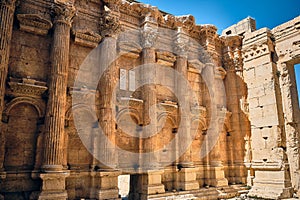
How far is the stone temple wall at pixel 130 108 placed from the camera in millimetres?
8672

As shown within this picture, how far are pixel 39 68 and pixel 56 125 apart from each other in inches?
92.0

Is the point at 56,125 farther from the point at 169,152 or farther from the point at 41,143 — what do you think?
the point at 169,152

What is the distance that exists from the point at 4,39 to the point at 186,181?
367 inches

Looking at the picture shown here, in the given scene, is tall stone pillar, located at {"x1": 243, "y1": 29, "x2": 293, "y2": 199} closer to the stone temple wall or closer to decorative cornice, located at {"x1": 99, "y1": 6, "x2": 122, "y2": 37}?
the stone temple wall

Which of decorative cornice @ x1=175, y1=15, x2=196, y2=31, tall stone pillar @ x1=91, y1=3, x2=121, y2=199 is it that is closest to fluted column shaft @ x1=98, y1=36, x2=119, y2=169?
tall stone pillar @ x1=91, y1=3, x2=121, y2=199

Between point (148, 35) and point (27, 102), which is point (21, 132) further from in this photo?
point (148, 35)

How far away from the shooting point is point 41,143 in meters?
8.84

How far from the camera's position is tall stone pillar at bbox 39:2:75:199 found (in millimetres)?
8328

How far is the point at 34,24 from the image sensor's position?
30.9ft

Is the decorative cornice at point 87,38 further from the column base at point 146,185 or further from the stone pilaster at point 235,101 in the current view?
the stone pilaster at point 235,101

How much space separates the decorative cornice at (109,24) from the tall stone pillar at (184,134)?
3.71 metres

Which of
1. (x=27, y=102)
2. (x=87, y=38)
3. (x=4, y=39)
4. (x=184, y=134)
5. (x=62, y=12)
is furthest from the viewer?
(x=184, y=134)

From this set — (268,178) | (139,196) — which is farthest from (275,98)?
(139,196)

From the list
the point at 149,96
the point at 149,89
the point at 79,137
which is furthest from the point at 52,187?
the point at 149,89
